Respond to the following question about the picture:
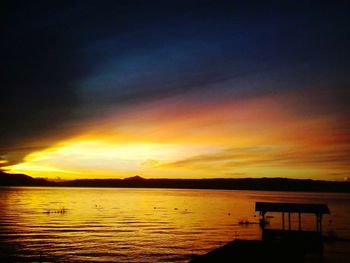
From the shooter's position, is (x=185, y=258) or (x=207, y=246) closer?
(x=185, y=258)

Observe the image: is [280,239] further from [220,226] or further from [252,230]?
[220,226]

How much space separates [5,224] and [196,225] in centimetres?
3800

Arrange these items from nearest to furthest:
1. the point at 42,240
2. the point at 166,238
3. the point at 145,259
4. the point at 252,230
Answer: the point at 145,259 → the point at 42,240 → the point at 166,238 → the point at 252,230

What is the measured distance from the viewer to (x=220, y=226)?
3071 inches

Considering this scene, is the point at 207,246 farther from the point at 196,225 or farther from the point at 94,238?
→ the point at 196,225

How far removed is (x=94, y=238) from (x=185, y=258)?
65.2ft

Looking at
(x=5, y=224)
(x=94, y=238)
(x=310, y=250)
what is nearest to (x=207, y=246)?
(x=310, y=250)

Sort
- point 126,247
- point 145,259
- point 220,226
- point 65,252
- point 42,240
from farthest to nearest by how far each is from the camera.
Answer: point 220,226
point 42,240
point 126,247
point 65,252
point 145,259

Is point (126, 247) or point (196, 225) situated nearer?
point (126, 247)

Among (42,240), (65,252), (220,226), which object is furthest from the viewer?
(220,226)

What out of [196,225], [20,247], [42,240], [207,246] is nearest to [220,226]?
[196,225]

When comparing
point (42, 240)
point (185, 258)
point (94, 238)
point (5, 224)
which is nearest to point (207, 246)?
point (185, 258)

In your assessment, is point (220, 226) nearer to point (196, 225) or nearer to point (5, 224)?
point (196, 225)

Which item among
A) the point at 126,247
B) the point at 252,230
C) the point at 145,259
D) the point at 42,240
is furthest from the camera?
the point at 252,230
